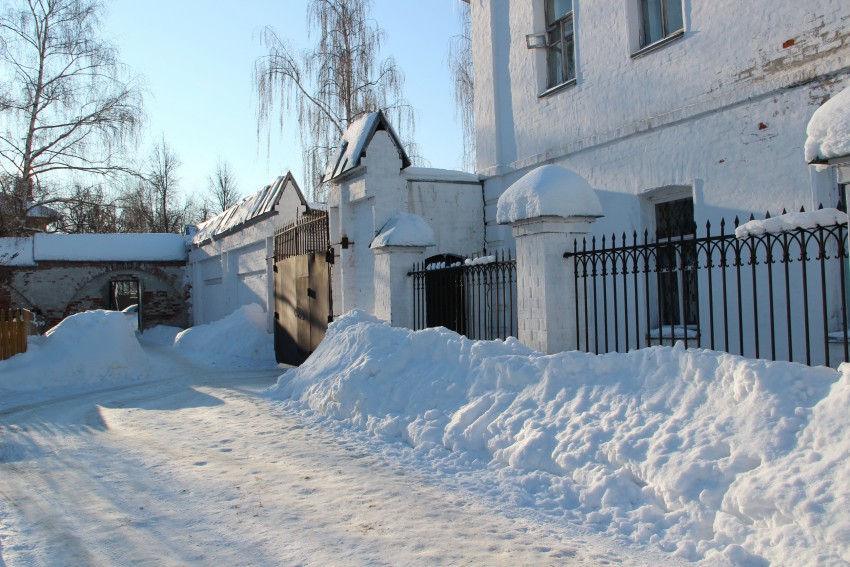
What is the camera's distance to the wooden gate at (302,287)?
11.0 m

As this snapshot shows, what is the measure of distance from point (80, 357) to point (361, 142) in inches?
235

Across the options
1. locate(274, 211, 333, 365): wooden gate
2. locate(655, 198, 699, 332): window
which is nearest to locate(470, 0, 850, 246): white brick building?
locate(655, 198, 699, 332): window

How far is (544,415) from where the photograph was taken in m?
5.11

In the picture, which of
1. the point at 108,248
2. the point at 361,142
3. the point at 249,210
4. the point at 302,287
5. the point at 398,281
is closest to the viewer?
the point at 398,281

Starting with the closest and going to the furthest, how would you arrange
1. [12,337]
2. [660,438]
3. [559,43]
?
[660,438]
[559,43]
[12,337]

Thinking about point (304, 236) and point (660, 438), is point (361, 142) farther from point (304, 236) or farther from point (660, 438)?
point (660, 438)

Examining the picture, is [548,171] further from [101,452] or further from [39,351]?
[39,351]

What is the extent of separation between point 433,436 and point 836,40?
5375 millimetres

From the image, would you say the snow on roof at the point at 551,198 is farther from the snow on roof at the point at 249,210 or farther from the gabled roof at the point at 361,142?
the snow on roof at the point at 249,210

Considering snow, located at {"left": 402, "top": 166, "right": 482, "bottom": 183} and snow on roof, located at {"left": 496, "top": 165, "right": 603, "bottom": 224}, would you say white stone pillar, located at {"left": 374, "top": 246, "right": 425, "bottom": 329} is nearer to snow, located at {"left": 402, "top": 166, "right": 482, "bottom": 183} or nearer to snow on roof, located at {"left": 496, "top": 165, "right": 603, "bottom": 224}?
snow, located at {"left": 402, "top": 166, "right": 482, "bottom": 183}

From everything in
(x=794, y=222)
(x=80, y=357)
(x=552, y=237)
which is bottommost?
(x=80, y=357)

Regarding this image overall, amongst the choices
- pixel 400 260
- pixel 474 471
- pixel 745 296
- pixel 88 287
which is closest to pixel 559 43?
pixel 400 260

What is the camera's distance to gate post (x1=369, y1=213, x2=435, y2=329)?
9.14 metres

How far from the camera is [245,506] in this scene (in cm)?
430
